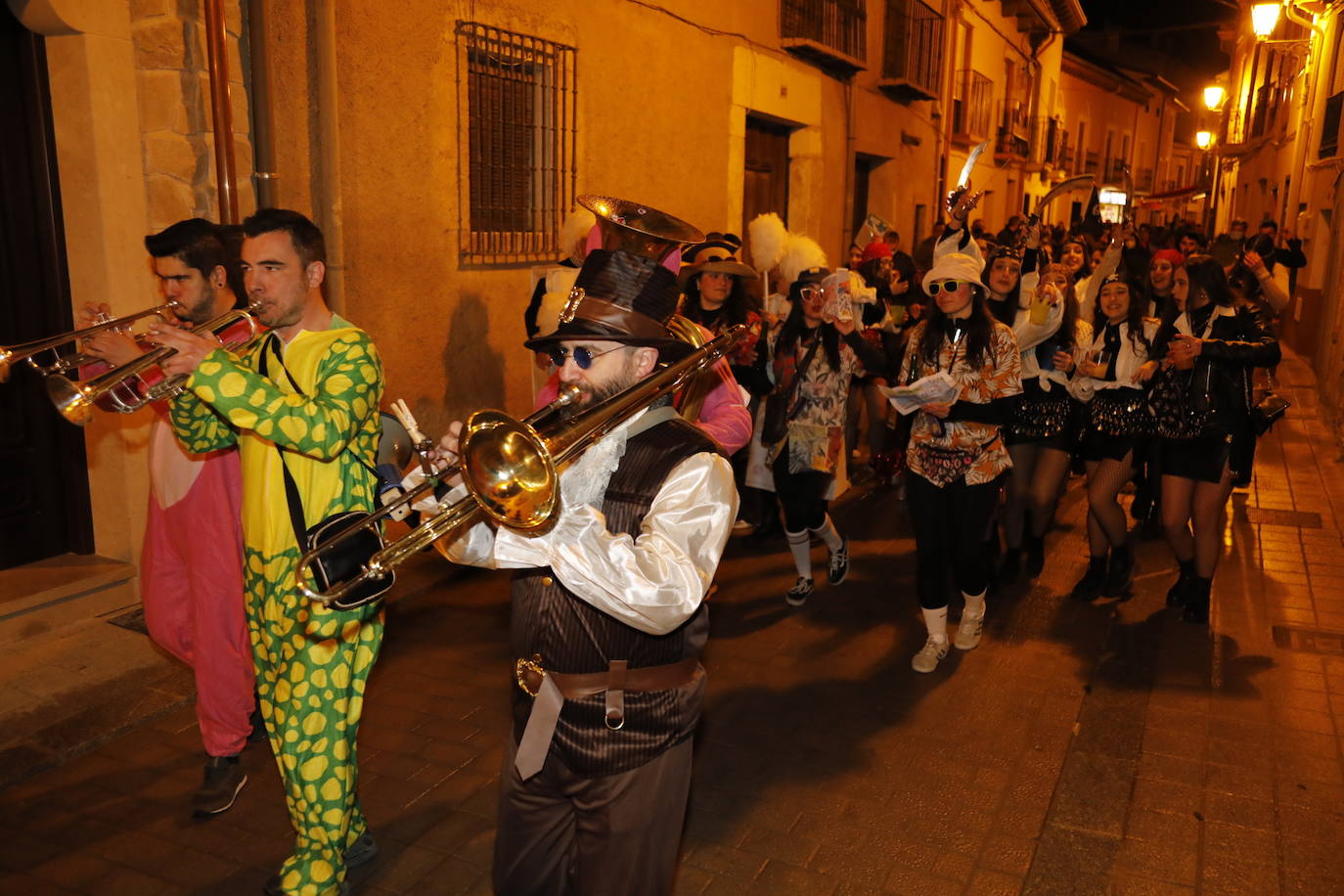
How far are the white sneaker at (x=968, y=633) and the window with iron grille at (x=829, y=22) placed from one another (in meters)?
8.92

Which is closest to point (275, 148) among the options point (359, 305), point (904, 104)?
point (359, 305)

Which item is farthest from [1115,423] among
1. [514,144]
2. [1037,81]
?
[1037,81]

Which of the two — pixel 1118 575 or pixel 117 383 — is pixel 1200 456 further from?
pixel 117 383

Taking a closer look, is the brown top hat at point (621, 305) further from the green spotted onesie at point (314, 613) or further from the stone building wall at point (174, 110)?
the stone building wall at point (174, 110)

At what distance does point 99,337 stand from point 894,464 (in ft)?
22.9

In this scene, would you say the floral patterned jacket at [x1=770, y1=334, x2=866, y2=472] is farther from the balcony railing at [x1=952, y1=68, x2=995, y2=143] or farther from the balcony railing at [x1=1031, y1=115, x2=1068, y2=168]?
the balcony railing at [x1=1031, y1=115, x2=1068, y2=168]

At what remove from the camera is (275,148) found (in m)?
6.42

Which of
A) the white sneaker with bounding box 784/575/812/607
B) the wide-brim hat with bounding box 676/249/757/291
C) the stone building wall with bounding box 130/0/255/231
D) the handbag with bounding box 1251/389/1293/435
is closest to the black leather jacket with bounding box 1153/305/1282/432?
the handbag with bounding box 1251/389/1293/435

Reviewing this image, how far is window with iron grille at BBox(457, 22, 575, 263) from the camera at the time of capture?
315 inches

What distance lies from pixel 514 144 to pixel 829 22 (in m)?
6.67

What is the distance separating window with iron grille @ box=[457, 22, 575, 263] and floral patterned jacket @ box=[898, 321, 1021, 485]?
4162mm

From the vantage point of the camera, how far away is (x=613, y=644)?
8.19 ft

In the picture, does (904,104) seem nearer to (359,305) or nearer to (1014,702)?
(359,305)

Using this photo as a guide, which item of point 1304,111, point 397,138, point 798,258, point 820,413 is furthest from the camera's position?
point 1304,111
